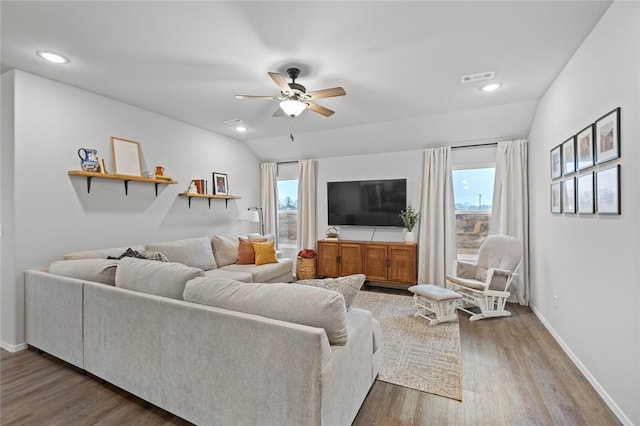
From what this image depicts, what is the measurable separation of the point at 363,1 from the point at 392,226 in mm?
3691

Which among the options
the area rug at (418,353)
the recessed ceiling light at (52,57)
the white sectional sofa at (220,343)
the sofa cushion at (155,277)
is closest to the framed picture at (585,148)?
the area rug at (418,353)

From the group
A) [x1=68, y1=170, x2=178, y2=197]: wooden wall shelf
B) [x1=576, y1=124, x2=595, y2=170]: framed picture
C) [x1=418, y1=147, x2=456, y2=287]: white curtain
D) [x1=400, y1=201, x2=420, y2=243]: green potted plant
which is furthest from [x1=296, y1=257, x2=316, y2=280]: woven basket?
[x1=576, y1=124, x2=595, y2=170]: framed picture

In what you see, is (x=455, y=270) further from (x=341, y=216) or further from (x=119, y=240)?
(x=119, y=240)

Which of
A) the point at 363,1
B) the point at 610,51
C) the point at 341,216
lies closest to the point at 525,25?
the point at 610,51

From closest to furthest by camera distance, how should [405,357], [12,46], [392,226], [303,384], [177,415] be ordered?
[303,384] < [177,415] < [12,46] < [405,357] < [392,226]

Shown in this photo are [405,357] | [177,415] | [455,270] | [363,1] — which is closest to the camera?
[177,415]

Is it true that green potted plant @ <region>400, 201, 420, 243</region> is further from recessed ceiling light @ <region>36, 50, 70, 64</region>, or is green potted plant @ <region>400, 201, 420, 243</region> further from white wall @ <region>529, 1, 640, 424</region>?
recessed ceiling light @ <region>36, 50, 70, 64</region>

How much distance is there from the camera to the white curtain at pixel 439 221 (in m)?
4.70

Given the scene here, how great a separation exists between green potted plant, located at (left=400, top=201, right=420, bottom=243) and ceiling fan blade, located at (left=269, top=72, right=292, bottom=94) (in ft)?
9.85

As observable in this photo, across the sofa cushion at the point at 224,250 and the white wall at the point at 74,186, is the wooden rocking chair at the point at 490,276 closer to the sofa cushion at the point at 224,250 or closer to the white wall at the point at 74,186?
the sofa cushion at the point at 224,250

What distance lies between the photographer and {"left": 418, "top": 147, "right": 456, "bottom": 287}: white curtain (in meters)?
4.70

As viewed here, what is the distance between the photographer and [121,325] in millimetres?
1983

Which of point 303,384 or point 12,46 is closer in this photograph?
point 303,384

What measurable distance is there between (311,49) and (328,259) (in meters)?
3.58
